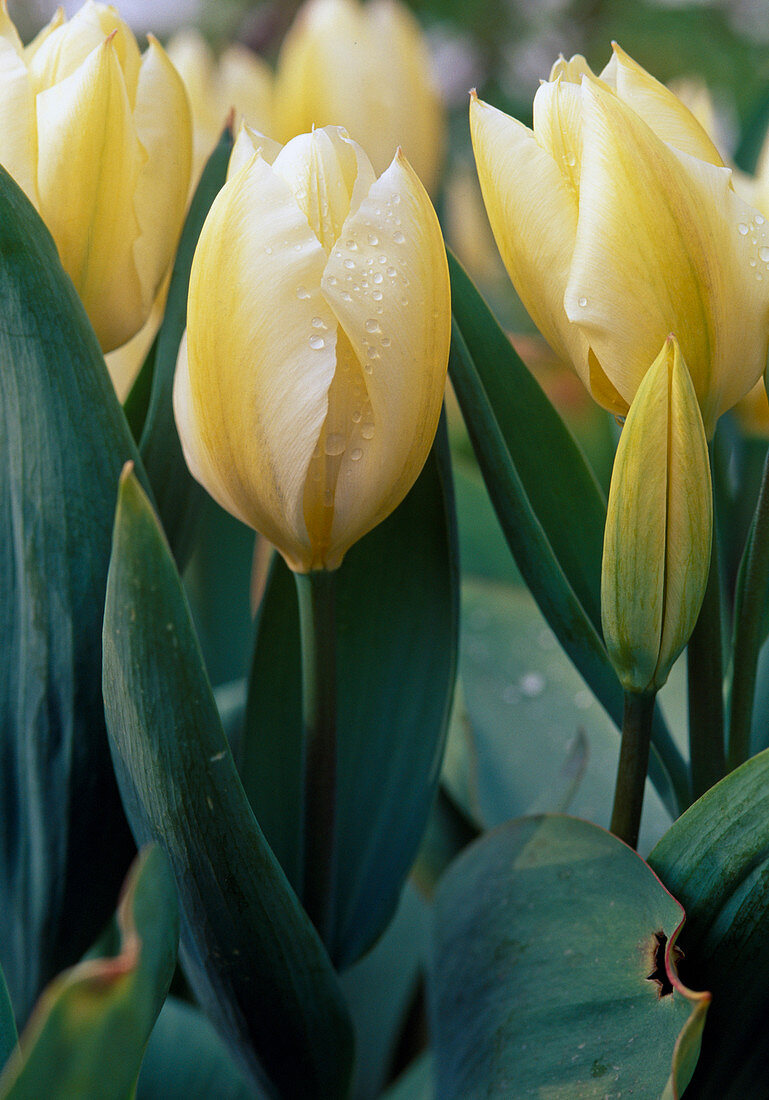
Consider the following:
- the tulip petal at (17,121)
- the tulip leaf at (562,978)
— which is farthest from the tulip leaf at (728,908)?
the tulip petal at (17,121)

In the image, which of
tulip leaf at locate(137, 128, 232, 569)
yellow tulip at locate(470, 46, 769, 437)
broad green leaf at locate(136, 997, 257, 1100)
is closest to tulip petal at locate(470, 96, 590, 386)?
yellow tulip at locate(470, 46, 769, 437)

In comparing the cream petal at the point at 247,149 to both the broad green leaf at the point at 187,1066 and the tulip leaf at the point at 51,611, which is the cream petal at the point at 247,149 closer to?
the tulip leaf at the point at 51,611

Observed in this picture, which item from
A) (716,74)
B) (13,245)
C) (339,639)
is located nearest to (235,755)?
(339,639)

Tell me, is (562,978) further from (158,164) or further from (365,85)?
(365,85)

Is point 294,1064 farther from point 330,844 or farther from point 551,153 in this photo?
point 551,153

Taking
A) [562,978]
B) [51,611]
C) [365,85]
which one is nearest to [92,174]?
[51,611]

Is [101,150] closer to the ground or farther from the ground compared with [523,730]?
farther from the ground
